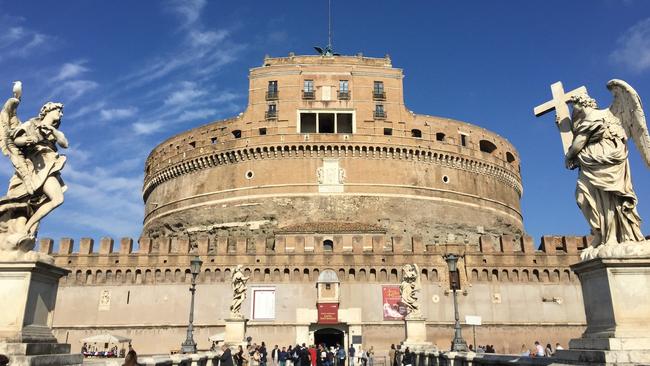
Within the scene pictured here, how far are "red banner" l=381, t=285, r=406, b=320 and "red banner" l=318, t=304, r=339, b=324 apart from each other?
2.77m

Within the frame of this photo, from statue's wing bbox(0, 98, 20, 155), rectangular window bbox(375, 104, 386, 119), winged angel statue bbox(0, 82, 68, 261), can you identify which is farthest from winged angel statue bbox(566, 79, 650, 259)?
rectangular window bbox(375, 104, 386, 119)

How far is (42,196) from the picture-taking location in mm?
5281

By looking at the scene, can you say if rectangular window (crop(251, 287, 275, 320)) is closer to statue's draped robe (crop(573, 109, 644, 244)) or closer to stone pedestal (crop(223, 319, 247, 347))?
stone pedestal (crop(223, 319, 247, 347))

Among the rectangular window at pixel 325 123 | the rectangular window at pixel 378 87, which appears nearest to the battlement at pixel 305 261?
the rectangular window at pixel 325 123

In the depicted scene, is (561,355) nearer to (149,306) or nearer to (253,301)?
(253,301)

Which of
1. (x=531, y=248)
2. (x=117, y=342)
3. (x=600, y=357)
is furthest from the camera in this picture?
(x=531, y=248)

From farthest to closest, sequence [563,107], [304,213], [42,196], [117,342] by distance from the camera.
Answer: [304,213]
[117,342]
[563,107]
[42,196]

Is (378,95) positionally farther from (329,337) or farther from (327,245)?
(329,337)

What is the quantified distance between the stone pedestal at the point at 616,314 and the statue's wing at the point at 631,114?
1.17m

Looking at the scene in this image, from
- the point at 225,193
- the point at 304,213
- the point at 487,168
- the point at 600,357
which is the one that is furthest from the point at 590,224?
the point at 487,168

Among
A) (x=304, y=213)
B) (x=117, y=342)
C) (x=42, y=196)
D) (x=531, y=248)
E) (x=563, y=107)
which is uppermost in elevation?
(x=304, y=213)

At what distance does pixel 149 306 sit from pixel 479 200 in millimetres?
25855

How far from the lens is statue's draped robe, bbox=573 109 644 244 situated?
15.5 feet

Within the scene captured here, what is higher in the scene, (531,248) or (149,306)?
(531,248)
